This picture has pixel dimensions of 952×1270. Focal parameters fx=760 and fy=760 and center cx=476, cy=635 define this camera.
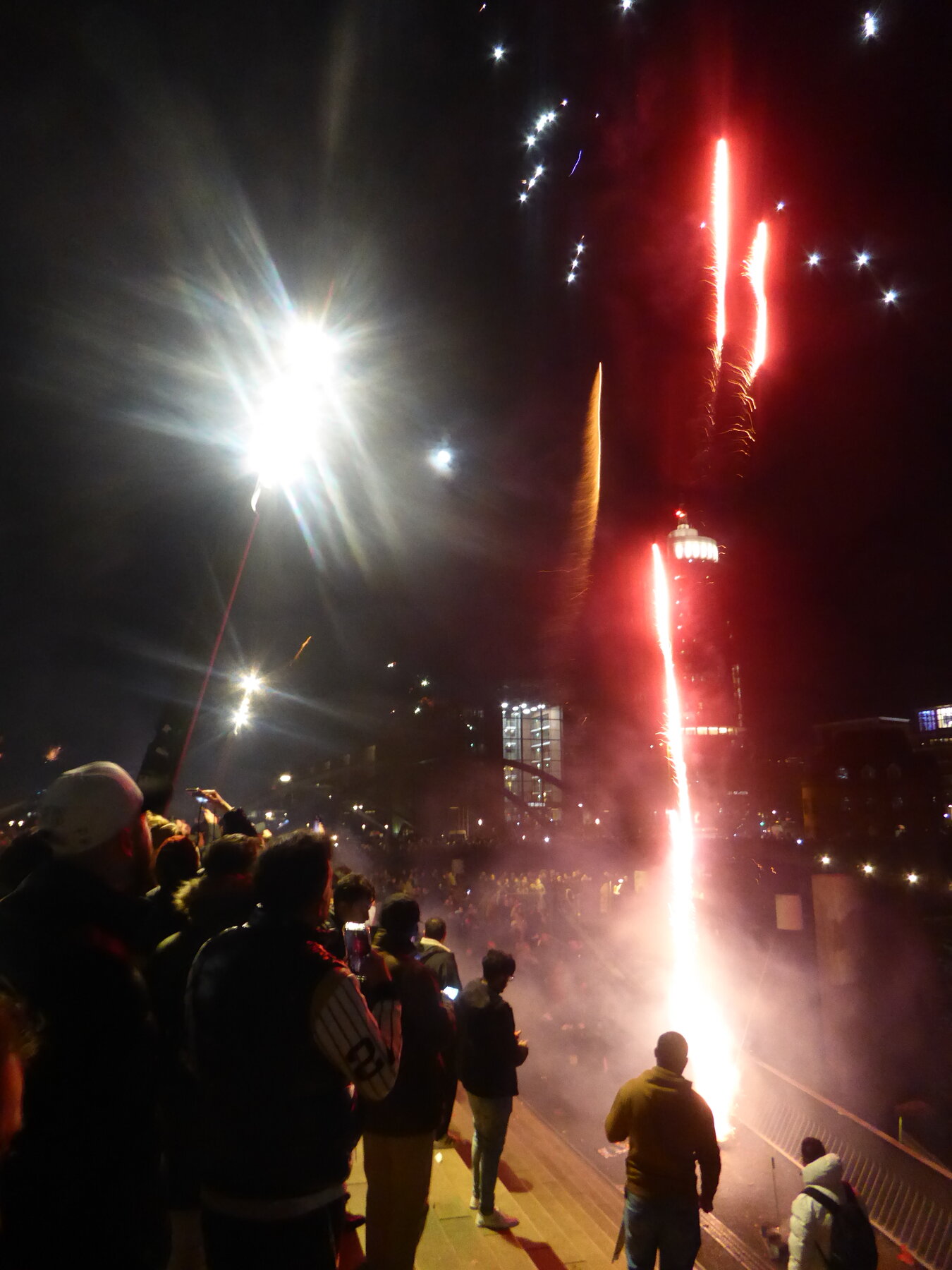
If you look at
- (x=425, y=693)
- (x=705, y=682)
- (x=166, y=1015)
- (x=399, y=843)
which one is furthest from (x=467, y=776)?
(x=166, y=1015)

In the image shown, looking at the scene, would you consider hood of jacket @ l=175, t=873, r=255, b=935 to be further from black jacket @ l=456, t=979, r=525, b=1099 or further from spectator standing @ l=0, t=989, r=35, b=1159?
black jacket @ l=456, t=979, r=525, b=1099

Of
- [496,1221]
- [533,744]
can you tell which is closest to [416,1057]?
[496,1221]

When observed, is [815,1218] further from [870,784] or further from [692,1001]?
[870,784]

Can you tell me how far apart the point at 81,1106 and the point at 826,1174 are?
4.77 metres

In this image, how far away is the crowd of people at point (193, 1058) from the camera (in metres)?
1.49

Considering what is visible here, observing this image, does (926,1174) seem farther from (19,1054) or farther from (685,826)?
(685,826)

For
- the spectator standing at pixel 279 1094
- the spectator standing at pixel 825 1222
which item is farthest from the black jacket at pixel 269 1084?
the spectator standing at pixel 825 1222

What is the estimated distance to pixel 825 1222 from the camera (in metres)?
4.46

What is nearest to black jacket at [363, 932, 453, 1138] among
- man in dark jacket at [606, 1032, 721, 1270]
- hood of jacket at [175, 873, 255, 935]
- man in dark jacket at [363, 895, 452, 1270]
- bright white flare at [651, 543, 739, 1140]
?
man in dark jacket at [363, 895, 452, 1270]

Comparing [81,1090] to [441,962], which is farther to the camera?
[441,962]

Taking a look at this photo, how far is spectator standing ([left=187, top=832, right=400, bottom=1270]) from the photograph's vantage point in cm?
189

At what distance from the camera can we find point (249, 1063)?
6.22 feet

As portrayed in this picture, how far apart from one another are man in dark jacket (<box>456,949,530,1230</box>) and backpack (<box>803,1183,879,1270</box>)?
1828 millimetres

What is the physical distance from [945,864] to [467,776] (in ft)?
86.8
